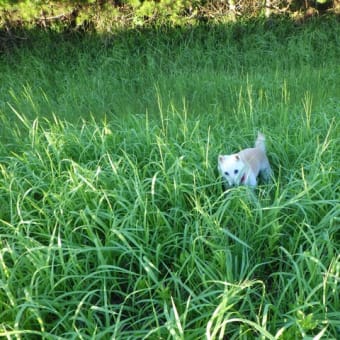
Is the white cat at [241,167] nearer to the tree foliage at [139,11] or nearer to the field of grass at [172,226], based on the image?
the field of grass at [172,226]

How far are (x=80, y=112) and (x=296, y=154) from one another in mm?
2230

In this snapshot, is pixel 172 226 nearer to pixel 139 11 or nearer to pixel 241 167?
pixel 241 167

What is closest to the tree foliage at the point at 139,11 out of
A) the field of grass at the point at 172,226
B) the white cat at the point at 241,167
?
the field of grass at the point at 172,226

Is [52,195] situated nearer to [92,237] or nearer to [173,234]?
[92,237]

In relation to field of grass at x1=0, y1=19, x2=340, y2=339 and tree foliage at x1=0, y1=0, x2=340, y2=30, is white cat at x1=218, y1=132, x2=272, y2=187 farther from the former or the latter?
tree foliage at x1=0, y1=0, x2=340, y2=30

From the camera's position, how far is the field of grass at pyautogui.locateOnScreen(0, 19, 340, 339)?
1.75 m

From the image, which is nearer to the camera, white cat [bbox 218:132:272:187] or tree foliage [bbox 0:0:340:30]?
white cat [bbox 218:132:272:187]

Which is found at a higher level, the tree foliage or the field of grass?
the tree foliage

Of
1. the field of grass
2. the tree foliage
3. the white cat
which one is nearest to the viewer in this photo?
the field of grass

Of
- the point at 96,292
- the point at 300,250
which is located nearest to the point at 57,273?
the point at 96,292

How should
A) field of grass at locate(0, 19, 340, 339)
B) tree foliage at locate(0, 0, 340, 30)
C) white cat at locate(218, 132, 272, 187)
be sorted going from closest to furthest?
field of grass at locate(0, 19, 340, 339), white cat at locate(218, 132, 272, 187), tree foliage at locate(0, 0, 340, 30)

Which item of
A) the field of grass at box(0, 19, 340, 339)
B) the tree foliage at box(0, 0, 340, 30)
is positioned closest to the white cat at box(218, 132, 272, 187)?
the field of grass at box(0, 19, 340, 339)

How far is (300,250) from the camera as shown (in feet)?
6.56

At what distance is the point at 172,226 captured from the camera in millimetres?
2359
